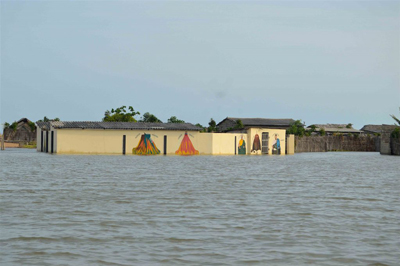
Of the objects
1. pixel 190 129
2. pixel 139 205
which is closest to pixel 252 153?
pixel 190 129

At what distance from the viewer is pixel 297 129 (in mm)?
85562

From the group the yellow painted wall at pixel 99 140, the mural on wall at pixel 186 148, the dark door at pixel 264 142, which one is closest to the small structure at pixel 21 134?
the yellow painted wall at pixel 99 140

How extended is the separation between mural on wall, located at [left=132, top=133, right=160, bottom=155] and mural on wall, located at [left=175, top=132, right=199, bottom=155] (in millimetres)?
2379

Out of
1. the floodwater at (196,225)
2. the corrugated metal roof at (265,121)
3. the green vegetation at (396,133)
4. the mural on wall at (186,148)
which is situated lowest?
the floodwater at (196,225)

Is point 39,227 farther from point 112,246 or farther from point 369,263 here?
point 369,263

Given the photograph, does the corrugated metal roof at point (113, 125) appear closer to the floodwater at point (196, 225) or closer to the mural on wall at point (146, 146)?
the mural on wall at point (146, 146)

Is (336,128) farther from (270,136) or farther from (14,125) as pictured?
(14,125)

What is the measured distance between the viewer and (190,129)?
56.5 meters

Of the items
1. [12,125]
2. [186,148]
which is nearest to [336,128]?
[12,125]

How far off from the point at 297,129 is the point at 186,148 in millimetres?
Answer: 32323

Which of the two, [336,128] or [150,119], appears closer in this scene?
[150,119]

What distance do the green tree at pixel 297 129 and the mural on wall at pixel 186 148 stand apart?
1186 inches

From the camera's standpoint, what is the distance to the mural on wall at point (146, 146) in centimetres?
5519

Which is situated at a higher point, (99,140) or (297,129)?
(297,129)
